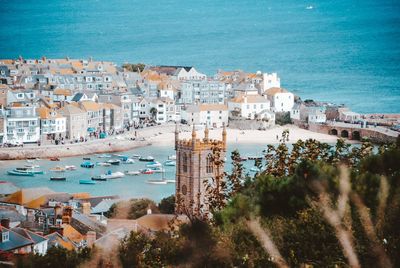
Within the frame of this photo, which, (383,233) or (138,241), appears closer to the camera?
(383,233)

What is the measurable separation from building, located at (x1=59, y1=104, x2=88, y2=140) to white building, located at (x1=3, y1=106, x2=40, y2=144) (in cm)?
88

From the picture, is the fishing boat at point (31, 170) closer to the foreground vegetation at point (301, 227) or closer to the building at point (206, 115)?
the building at point (206, 115)

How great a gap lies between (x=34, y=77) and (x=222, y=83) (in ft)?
19.5

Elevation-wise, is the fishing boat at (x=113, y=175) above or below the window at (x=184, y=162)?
below

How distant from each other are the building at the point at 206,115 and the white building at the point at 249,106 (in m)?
0.53

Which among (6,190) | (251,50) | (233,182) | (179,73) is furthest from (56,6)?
(233,182)

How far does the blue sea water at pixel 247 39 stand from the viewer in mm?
53312

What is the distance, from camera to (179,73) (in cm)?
4262

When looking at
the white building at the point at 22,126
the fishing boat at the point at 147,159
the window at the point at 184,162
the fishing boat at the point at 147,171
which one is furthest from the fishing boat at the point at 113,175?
the window at the point at 184,162

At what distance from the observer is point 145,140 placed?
3300cm

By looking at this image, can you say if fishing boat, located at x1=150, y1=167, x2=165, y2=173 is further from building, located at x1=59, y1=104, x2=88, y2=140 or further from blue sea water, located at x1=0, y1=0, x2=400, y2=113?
blue sea water, located at x1=0, y1=0, x2=400, y2=113

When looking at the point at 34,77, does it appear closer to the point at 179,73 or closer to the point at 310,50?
the point at 179,73

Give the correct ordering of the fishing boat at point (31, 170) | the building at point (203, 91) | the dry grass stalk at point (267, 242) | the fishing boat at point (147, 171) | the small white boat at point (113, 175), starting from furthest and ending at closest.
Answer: the building at point (203, 91), the fishing boat at point (31, 170), the fishing boat at point (147, 171), the small white boat at point (113, 175), the dry grass stalk at point (267, 242)

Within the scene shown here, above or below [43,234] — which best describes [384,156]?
above
